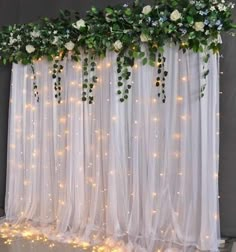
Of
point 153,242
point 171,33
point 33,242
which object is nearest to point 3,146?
point 33,242

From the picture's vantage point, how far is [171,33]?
2717 mm

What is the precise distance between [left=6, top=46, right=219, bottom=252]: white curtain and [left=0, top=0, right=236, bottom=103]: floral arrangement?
9 cm

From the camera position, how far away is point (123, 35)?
2.83m

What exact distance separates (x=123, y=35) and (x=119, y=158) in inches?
41.2

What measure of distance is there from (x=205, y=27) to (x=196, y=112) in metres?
0.66

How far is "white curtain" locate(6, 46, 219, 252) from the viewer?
2.76 m

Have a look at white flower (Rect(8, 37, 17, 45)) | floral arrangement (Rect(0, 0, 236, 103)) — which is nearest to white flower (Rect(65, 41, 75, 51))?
floral arrangement (Rect(0, 0, 236, 103))

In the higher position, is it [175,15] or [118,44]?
[175,15]

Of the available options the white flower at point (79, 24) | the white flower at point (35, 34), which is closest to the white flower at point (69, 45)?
the white flower at point (79, 24)

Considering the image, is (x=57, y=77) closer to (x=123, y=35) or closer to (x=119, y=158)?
(x=123, y=35)

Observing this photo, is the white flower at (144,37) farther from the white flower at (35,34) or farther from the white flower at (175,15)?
the white flower at (35,34)

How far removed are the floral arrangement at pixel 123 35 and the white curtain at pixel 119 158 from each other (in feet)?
0.28

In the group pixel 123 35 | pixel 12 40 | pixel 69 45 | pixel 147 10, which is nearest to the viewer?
pixel 147 10

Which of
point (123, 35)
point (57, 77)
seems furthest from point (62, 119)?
point (123, 35)
